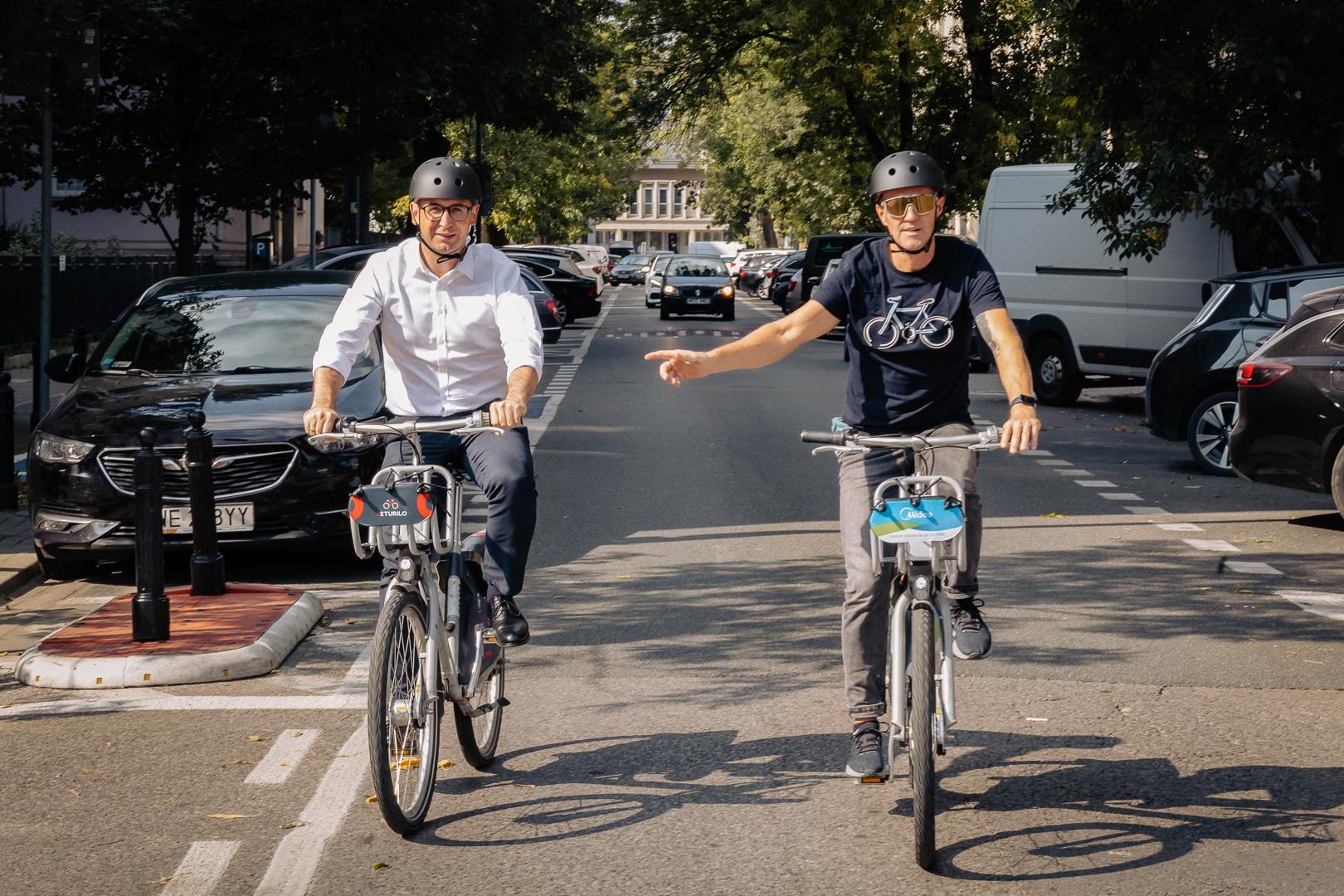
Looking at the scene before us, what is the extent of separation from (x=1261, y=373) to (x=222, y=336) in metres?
6.39

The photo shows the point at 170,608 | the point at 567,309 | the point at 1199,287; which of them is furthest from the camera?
the point at 567,309

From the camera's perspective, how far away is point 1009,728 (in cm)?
628

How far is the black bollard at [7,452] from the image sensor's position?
38.0ft

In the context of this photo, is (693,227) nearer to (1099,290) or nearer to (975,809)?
(1099,290)

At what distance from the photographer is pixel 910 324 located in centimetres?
530

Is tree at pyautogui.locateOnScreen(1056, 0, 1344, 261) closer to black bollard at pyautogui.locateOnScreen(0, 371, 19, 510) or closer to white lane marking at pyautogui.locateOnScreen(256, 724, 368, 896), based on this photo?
black bollard at pyautogui.locateOnScreen(0, 371, 19, 510)

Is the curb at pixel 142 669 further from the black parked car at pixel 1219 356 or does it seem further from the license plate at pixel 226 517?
the black parked car at pixel 1219 356

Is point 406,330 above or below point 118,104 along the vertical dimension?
below

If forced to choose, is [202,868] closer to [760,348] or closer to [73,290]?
[760,348]

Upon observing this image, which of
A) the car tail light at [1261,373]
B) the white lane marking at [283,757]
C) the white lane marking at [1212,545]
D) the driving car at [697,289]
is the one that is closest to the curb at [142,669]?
the white lane marking at [283,757]

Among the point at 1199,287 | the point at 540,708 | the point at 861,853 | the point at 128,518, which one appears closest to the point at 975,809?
the point at 861,853

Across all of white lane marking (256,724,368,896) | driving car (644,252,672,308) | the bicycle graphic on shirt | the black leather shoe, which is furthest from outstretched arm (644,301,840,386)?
driving car (644,252,672,308)

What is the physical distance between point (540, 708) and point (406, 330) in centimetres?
168

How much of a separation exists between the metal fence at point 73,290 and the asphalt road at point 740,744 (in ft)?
44.6
